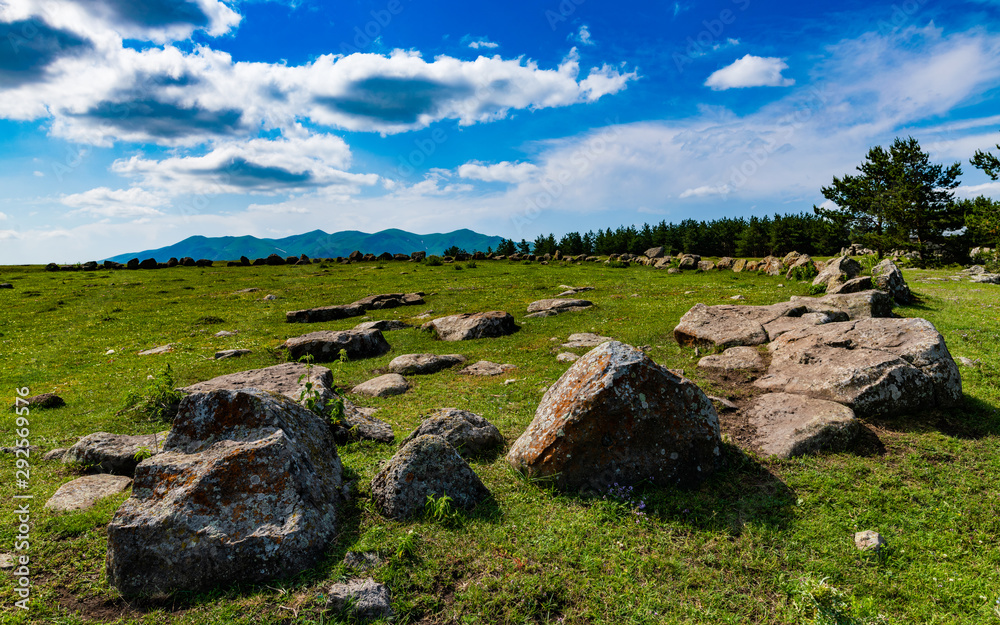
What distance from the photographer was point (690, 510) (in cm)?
832

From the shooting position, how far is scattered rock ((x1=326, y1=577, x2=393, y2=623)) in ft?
→ 19.9

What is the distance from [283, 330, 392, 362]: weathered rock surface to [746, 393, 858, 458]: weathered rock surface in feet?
55.4

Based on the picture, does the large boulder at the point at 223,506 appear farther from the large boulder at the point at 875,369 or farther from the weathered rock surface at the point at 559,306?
the weathered rock surface at the point at 559,306

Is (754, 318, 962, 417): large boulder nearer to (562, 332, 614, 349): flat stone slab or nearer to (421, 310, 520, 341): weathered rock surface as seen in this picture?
(562, 332, 614, 349): flat stone slab

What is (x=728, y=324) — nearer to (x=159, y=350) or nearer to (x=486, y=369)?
(x=486, y=369)

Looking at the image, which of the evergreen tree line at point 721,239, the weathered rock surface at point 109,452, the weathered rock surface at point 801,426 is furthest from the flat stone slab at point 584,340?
the evergreen tree line at point 721,239

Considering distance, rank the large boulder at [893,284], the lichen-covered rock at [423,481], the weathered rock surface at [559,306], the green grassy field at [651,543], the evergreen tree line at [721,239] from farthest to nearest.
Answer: the evergreen tree line at [721,239] < the weathered rock surface at [559,306] < the large boulder at [893,284] < the lichen-covered rock at [423,481] < the green grassy field at [651,543]

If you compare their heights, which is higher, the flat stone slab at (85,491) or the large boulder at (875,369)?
the large boulder at (875,369)

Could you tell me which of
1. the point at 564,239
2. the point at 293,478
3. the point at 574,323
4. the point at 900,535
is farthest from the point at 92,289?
the point at 564,239

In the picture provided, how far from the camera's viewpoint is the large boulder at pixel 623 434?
8.96 m

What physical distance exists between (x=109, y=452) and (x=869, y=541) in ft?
47.9

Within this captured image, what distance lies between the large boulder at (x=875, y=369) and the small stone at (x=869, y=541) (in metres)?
4.84

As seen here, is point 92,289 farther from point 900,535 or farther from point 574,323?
point 900,535

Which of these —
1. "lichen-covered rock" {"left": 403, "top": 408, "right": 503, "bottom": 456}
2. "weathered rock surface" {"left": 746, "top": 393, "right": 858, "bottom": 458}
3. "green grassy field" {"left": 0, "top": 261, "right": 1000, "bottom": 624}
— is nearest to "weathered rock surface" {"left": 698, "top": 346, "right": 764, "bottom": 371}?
"green grassy field" {"left": 0, "top": 261, "right": 1000, "bottom": 624}
